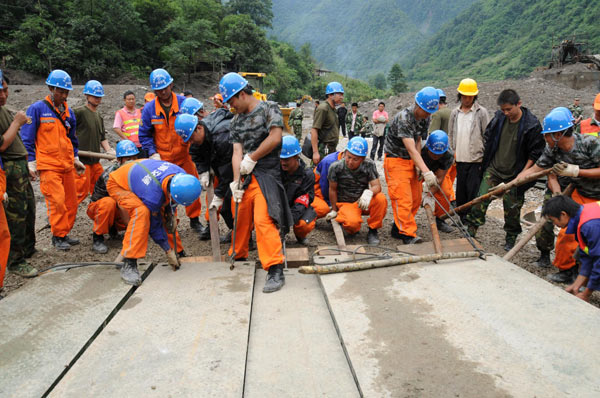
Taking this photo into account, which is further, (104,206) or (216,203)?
(104,206)

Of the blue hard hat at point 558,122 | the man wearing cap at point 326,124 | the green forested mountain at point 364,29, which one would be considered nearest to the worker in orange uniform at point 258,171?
the blue hard hat at point 558,122

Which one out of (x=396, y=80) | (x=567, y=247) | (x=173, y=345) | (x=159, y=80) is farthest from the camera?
(x=396, y=80)

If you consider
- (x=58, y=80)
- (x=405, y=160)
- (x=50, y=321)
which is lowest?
(x=50, y=321)

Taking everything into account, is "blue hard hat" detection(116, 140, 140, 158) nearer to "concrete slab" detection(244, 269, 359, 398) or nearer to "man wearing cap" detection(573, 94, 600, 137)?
"concrete slab" detection(244, 269, 359, 398)

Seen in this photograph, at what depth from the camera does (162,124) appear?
4.12m

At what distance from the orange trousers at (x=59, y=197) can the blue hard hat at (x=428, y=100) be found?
3.52m

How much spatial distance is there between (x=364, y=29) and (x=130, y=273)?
12558 cm

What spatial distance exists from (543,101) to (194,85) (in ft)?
67.5

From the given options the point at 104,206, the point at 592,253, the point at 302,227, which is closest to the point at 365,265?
the point at 302,227

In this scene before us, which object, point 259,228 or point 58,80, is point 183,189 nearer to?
point 259,228

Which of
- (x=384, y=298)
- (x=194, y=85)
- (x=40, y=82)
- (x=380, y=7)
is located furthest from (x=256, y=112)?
(x=380, y=7)

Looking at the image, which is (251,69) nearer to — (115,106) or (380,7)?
(115,106)

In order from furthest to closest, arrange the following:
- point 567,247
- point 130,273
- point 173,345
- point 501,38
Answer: point 501,38, point 567,247, point 130,273, point 173,345

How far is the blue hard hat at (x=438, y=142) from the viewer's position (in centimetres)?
410
